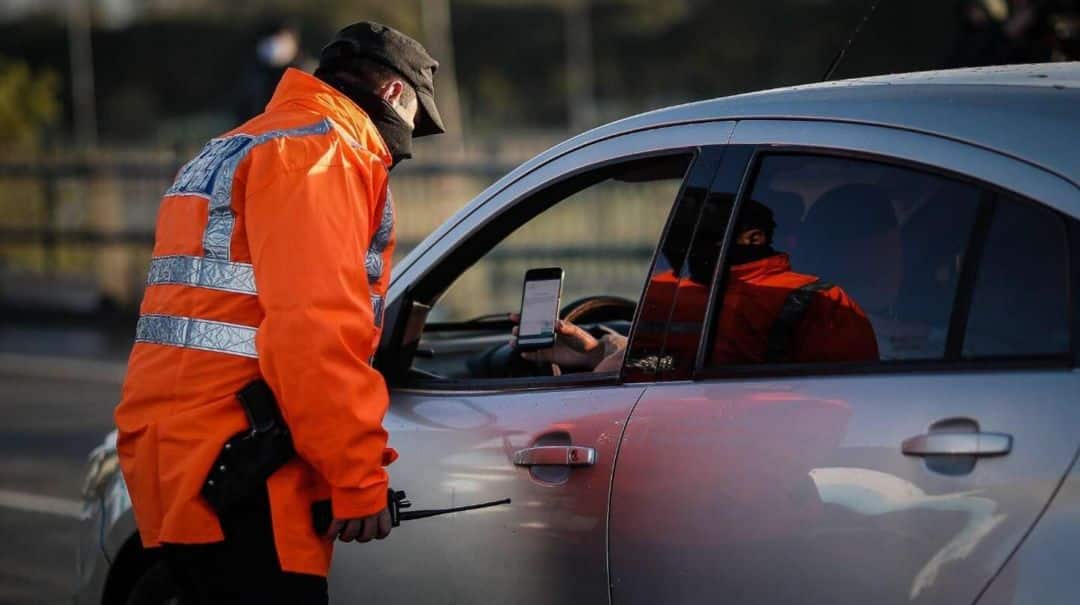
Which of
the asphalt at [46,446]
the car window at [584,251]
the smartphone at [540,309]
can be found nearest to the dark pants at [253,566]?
the smartphone at [540,309]

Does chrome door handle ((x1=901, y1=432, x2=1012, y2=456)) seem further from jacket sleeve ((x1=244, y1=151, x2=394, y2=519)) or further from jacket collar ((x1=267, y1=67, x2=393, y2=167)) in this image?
jacket collar ((x1=267, y1=67, x2=393, y2=167))

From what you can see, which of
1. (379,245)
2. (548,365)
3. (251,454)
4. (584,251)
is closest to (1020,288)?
(379,245)

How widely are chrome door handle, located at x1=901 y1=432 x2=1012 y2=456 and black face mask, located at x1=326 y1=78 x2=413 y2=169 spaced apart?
130cm

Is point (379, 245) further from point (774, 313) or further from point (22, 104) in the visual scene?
point (22, 104)

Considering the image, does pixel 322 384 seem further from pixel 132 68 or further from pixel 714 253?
pixel 132 68

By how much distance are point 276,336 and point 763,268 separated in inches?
36.7

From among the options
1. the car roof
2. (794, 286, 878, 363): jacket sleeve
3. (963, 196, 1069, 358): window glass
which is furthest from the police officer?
(963, 196, 1069, 358): window glass

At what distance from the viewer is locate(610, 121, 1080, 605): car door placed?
8.83ft

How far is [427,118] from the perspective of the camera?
3.68 metres

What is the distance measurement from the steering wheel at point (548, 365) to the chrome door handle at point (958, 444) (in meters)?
1.37

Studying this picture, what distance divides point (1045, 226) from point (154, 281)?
5.69 ft

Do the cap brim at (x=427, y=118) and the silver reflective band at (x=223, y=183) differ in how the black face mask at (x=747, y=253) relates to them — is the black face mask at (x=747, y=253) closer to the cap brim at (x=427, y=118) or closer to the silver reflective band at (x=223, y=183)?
the cap brim at (x=427, y=118)

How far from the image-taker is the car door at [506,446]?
3406mm

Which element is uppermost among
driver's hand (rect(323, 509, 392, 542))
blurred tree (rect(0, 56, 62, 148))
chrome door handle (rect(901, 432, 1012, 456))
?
blurred tree (rect(0, 56, 62, 148))
